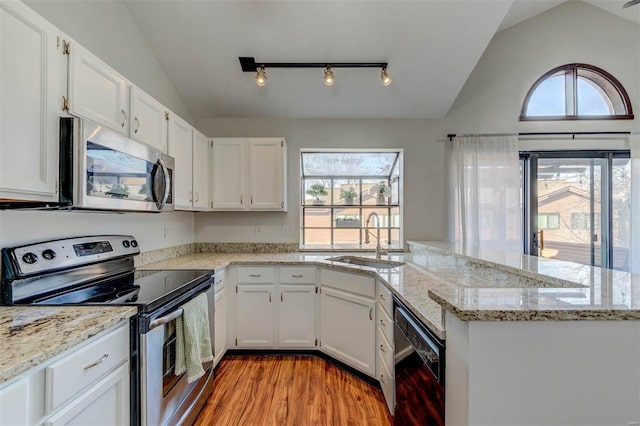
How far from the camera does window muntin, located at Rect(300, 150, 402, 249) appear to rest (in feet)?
11.2

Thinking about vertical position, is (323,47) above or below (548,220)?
above

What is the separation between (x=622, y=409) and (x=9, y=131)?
86.9 inches

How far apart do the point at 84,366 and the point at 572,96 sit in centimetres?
494

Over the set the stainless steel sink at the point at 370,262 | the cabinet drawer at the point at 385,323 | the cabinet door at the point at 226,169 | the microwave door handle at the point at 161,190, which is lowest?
the cabinet drawer at the point at 385,323

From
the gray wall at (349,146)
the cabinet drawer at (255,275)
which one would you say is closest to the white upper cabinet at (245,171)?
the gray wall at (349,146)

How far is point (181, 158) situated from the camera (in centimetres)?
241

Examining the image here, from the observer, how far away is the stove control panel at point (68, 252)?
1.31m

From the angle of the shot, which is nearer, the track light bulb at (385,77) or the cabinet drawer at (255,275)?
the track light bulb at (385,77)

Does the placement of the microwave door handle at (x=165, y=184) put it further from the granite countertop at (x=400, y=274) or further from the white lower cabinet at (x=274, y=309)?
the white lower cabinet at (x=274, y=309)

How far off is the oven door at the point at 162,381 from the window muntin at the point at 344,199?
6.72ft

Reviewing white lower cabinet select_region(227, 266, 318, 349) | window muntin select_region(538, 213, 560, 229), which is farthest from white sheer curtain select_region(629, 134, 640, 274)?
white lower cabinet select_region(227, 266, 318, 349)

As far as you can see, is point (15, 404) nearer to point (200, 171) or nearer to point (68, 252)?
point (68, 252)

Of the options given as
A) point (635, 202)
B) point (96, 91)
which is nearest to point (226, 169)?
point (96, 91)

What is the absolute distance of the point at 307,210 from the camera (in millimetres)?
3430
